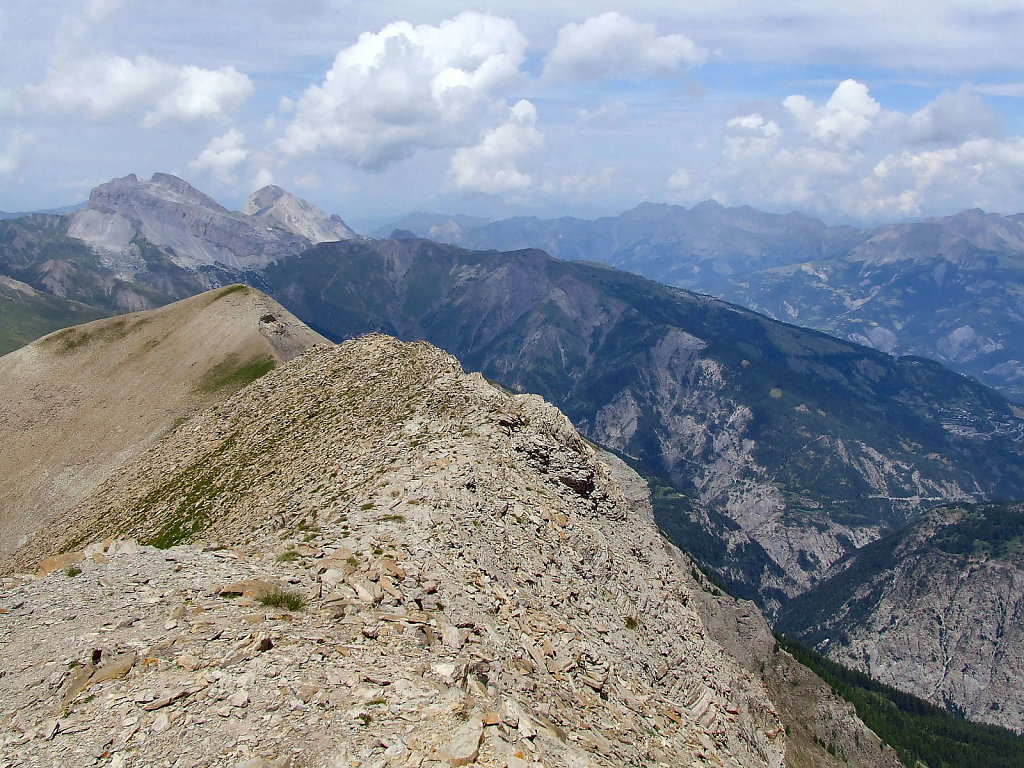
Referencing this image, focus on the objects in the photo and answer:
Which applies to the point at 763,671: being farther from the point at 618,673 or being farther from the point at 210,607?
the point at 210,607

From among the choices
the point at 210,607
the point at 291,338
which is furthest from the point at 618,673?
the point at 291,338

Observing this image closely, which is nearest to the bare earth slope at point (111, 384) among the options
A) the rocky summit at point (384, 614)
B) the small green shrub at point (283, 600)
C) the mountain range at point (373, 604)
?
the mountain range at point (373, 604)

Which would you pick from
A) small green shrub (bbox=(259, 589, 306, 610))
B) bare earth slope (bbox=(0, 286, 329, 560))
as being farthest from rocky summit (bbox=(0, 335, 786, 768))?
bare earth slope (bbox=(0, 286, 329, 560))

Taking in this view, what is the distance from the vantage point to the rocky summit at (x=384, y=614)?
17125 millimetres

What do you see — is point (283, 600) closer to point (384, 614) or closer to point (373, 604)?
point (373, 604)

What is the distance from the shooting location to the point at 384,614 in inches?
912

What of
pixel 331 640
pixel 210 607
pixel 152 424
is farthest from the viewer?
pixel 152 424

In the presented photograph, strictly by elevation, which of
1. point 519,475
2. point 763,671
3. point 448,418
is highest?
point 448,418

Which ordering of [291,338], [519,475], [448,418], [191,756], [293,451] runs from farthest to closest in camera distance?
[291,338]
[293,451]
[448,418]
[519,475]
[191,756]

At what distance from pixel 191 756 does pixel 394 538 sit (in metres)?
13.5

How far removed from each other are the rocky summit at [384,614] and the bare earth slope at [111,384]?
52.7 m

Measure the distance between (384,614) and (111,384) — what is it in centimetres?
11800

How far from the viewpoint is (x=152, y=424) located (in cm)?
9956

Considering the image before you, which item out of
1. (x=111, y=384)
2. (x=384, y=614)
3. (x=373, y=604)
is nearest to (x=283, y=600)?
(x=373, y=604)
